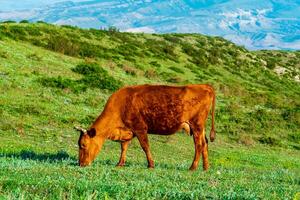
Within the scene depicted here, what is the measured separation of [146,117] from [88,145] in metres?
1.96

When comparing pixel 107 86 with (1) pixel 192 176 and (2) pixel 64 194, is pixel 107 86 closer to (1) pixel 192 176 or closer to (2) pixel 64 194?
(1) pixel 192 176

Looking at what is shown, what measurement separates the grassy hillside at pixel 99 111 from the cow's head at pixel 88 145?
16.4 inches

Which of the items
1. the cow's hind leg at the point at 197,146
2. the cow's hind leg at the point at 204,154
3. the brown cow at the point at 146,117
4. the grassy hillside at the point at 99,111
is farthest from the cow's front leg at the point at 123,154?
the cow's hind leg at the point at 204,154

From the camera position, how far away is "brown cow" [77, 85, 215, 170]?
52.5 feet

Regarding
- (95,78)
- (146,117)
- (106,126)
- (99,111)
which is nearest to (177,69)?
(95,78)

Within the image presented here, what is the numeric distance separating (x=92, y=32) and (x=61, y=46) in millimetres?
16489

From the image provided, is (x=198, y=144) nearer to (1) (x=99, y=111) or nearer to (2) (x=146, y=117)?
(2) (x=146, y=117)

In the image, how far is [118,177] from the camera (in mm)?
12227

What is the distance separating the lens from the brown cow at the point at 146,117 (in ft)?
52.5

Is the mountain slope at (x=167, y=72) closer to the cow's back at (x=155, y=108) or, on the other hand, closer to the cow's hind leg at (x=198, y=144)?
the cow's back at (x=155, y=108)

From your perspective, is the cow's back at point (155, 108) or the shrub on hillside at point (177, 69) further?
the shrub on hillside at point (177, 69)

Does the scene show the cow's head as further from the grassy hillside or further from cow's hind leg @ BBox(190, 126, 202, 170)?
cow's hind leg @ BBox(190, 126, 202, 170)

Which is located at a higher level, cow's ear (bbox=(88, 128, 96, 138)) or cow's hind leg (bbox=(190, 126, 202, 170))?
cow's ear (bbox=(88, 128, 96, 138))

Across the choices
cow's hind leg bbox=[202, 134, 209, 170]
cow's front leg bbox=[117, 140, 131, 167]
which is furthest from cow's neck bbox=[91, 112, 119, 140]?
cow's hind leg bbox=[202, 134, 209, 170]
